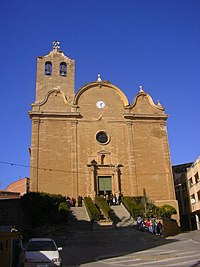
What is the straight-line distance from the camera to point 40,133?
31.4 meters

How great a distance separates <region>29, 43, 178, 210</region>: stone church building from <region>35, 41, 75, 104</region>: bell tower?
2048mm

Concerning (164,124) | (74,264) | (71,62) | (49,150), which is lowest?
(74,264)

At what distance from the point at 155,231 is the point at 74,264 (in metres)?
11.5

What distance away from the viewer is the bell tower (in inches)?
1444

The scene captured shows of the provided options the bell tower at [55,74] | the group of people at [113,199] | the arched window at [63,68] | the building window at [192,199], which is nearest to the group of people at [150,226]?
the group of people at [113,199]

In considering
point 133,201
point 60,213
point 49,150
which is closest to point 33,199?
point 60,213

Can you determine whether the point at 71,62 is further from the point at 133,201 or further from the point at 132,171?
the point at 133,201

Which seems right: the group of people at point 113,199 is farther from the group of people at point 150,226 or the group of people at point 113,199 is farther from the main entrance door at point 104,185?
the group of people at point 150,226

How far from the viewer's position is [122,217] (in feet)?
83.1

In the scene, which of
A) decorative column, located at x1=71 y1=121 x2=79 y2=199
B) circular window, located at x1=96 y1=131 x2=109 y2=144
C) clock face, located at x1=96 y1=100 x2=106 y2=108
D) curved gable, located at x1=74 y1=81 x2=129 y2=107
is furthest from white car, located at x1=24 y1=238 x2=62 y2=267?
curved gable, located at x1=74 y1=81 x2=129 y2=107

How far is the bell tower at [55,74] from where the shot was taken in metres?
36.7

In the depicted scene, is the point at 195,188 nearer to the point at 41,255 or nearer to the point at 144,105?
the point at 144,105

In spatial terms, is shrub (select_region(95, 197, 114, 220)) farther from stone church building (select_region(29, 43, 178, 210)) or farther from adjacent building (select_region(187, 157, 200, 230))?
adjacent building (select_region(187, 157, 200, 230))

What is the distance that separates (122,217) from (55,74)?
Result: 63.6 feet
